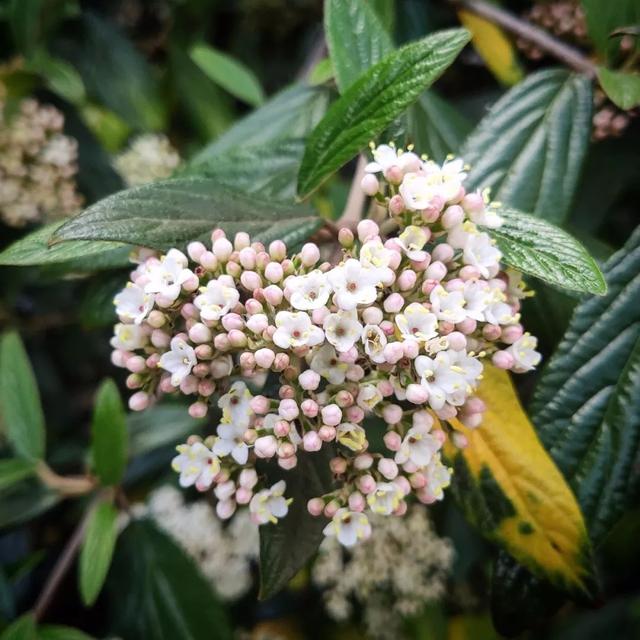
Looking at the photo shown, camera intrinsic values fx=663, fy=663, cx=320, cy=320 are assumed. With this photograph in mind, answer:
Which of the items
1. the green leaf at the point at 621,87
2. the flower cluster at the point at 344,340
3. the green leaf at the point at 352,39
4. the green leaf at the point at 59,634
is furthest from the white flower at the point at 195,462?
the green leaf at the point at 621,87

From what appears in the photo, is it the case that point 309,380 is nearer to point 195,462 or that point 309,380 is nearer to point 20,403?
point 195,462

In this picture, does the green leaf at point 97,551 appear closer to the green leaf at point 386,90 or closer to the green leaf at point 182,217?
the green leaf at point 182,217

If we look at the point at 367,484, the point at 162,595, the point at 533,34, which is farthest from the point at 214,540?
the point at 533,34

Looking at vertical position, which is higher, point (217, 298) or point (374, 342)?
point (217, 298)

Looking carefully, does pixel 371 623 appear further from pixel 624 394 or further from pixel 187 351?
pixel 187 351

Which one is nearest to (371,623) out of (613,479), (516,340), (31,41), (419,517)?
(419,517)

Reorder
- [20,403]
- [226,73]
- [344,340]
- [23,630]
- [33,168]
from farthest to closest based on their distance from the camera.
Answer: [33,168]
[226,73]
[20,403]
[23,630]
[344,340]

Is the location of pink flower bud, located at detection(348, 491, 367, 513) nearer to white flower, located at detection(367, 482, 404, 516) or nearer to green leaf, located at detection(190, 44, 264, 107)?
white flower, located at detection(367, 482, 404, 516)
